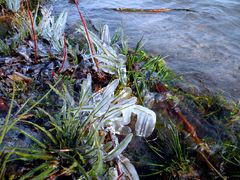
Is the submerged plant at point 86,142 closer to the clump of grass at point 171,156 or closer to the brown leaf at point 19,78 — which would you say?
the clump of grass at point 171,156

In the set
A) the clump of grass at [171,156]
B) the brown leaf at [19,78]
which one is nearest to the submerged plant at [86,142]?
the clump of grass at [171,156]

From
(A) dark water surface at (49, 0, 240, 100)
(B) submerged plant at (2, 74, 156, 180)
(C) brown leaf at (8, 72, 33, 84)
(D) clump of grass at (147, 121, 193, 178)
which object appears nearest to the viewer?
(B) submerged plant at (2, 74, 156, 180)

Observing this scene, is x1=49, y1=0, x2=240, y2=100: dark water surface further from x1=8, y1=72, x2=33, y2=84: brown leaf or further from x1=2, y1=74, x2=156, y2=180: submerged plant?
x1=8, y1=72, x2=33, y2=84: brown leaf

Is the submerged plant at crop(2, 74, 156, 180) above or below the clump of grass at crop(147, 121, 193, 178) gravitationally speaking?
above

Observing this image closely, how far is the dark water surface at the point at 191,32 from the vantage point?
82.5 inches

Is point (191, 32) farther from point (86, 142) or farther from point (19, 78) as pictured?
point (86, 142)

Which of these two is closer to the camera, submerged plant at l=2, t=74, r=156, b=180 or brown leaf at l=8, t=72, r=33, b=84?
submerged plant at l=2, t=74, r=156, b=180

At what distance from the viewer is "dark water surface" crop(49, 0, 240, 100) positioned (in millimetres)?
2095

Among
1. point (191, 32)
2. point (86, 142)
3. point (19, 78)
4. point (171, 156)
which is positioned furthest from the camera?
point (191, 32)

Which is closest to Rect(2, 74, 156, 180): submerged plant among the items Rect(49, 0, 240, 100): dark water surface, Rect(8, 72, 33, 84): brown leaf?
Rect(8, 72, 33, 84): brown leaf

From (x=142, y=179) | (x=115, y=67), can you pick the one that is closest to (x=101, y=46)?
(x=115, y=67)

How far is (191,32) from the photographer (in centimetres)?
288

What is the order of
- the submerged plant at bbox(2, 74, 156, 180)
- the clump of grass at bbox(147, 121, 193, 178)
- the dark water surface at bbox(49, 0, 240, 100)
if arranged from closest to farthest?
the submerged plant at bbox(2, 74, 156, 180), the clump of grass at bbox(147, 121, 193, 178), the dark water surface at bbox(49, 0, 240, 100)

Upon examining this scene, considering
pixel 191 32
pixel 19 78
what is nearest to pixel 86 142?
pixel 19 78
